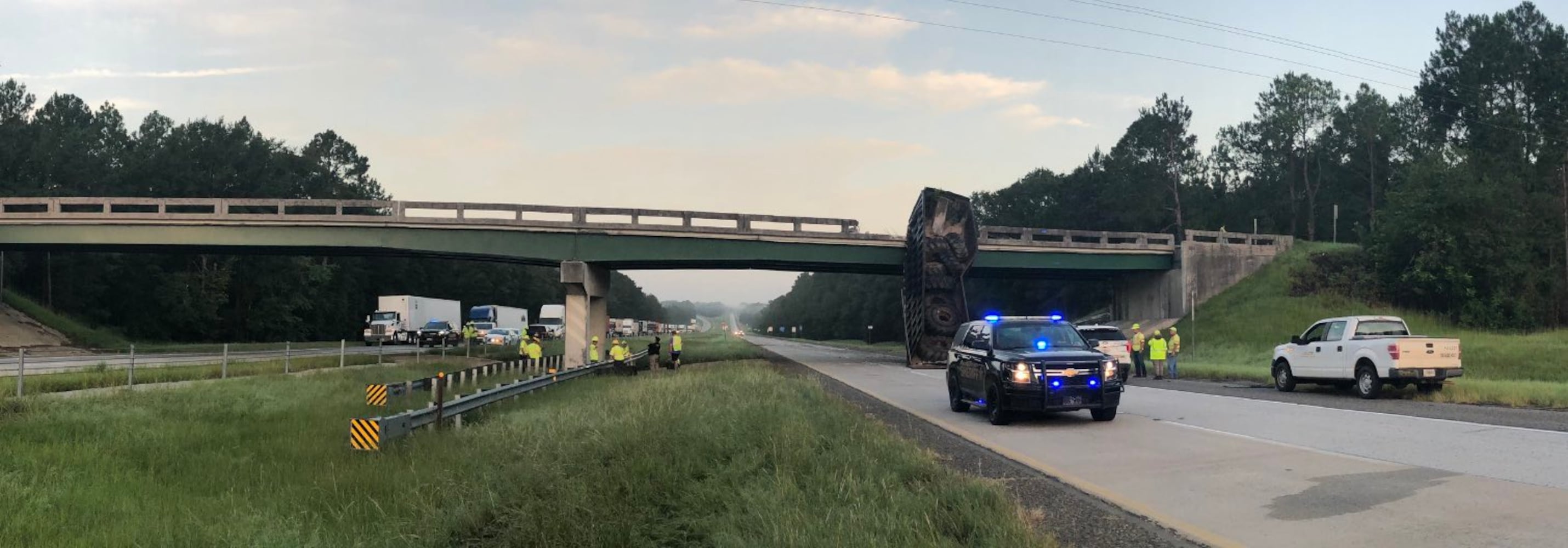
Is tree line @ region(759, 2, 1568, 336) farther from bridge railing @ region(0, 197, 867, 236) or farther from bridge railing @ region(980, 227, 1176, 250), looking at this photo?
bridge railing @ region(0, 197, 867, 236)

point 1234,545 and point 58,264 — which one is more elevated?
point 58,264

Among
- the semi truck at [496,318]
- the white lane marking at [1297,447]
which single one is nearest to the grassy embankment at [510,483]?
the white lane marking at [1297,447]

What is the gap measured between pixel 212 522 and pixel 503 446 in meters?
3.28

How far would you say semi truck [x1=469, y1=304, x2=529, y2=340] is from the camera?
211 ft

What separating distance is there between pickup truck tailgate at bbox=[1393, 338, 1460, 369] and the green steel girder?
83.9ft

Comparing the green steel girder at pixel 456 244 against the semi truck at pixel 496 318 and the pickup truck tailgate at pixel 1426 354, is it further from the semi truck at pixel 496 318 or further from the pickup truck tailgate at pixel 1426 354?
the pickup truck tailgate at pixel 1426 354

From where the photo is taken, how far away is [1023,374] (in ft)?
46.5

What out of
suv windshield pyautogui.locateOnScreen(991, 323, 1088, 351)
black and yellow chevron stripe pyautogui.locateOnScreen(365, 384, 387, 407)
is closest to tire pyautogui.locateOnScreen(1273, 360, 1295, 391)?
suv windshield pyautogui.locateOnScreen(991, 323, 1088, 351)

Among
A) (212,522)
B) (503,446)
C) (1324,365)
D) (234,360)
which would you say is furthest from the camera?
(234,360)

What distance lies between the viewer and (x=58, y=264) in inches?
2489

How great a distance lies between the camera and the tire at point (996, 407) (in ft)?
47.6

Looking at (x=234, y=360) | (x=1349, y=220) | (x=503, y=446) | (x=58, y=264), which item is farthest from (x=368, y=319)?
(x=1349, y=220)

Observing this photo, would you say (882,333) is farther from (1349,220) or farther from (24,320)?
(24,320)

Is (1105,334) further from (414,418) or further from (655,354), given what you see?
(414,418)
